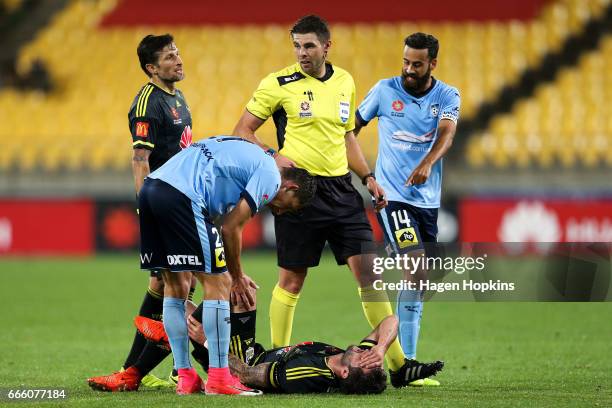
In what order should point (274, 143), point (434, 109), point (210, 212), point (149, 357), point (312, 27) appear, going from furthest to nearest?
point (274, 143) < point (434, 109) < point (312, 27) < point (149, 357) < point (210, 212)

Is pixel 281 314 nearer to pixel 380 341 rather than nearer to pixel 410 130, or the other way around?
pixel 380 341

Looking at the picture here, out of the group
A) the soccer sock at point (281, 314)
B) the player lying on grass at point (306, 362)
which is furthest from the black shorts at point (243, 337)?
the soccer sock at point (281, 314)

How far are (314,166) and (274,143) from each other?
1145 centimetres

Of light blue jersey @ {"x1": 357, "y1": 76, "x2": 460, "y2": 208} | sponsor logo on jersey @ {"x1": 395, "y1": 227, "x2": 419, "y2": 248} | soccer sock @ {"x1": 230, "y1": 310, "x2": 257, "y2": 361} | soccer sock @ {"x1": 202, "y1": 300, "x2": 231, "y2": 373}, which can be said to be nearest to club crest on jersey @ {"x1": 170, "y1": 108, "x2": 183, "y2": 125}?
light blue jersey @ {"x1": 357, "y1": 76, "x2": 460, "y2": 208}

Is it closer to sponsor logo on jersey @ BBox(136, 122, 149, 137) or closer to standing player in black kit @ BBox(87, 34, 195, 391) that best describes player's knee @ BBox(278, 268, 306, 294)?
standing player in black kit @ BBox(87, 34, 195, 391)

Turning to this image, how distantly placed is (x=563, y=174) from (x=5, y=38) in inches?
492

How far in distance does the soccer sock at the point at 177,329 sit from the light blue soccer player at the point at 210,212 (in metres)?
0.22

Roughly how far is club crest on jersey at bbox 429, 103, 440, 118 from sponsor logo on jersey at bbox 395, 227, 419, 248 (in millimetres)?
797

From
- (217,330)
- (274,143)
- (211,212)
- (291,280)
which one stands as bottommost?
(217,330)

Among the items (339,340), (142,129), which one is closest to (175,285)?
(142,129)

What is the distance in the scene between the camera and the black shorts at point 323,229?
732 cm

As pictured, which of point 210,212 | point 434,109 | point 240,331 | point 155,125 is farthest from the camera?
point 434,109

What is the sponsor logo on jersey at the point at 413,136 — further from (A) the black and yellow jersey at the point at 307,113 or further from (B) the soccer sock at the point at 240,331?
(B) the soccer sock at the point at 240,331

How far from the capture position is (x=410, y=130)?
781cm
